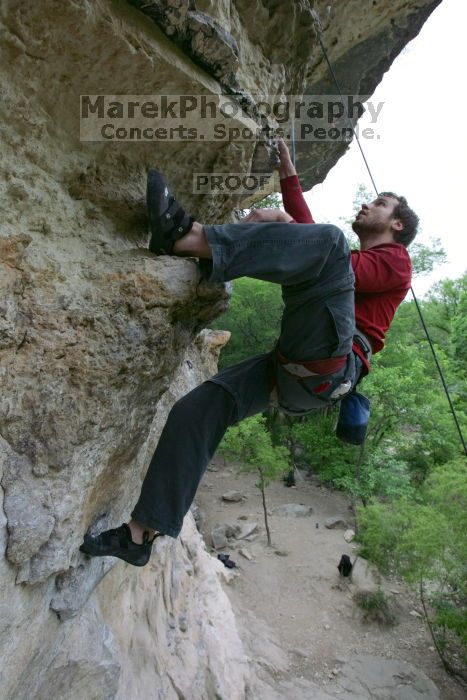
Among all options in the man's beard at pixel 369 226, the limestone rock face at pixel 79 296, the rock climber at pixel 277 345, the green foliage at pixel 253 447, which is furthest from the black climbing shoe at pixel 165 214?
the green foliage at pixel 253 447

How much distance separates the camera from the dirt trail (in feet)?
26.2

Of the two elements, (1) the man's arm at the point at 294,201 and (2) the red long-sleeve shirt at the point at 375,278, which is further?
(1) the man's arm at the point at 294,201

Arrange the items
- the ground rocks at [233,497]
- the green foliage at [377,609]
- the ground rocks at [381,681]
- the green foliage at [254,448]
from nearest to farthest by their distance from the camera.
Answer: the ground rocks at [381,681] < the green foliage at [377,609] < the green foliage at [254,448] < the ground rocks at [233,497]

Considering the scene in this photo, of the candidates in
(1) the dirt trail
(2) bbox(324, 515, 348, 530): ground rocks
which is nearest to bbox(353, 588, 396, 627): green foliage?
(1) the dirt trail

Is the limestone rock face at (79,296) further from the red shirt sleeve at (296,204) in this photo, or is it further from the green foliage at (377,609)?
the green foliage at (377,609)

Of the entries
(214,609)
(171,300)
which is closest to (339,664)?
(214,609)

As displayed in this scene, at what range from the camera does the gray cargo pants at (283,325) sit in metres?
2.09

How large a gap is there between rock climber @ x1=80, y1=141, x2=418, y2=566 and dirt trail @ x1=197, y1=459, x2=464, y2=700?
583 centimetres

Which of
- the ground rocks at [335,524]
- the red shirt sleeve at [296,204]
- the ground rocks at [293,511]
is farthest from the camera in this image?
the ground rocks at [293,511]

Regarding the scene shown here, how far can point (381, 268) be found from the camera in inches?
104

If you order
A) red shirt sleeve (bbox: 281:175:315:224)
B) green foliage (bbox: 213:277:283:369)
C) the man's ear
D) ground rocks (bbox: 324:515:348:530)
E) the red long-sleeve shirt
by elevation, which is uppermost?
green foliage (bbox: 213:277:283:369)

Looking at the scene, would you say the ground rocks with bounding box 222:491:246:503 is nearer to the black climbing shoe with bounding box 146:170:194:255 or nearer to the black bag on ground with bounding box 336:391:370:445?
the black bag on ground with bounding box 336:391:370:445

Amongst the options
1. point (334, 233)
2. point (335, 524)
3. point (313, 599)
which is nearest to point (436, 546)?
point (313, 599)

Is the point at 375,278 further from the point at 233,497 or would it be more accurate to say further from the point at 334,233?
the point at 233,497
